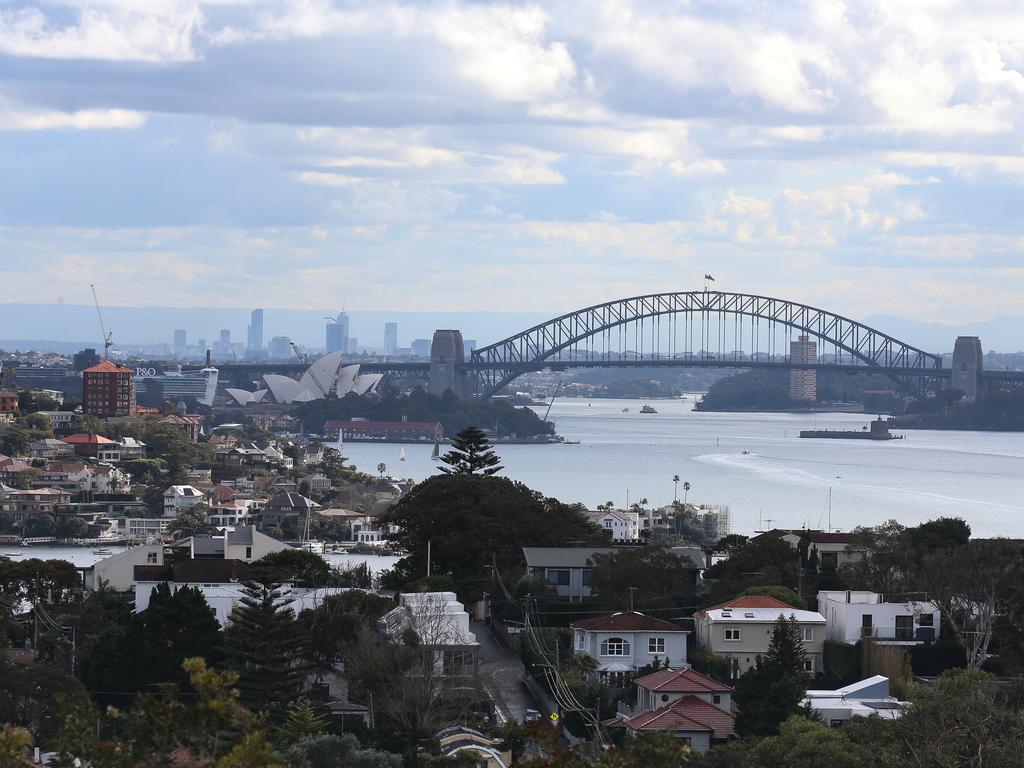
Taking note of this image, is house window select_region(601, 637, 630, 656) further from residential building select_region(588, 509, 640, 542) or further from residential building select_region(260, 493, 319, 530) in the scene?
residential building select_region(260, 493, 319, 530)

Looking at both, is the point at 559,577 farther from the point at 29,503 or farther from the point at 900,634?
the point at 29,503

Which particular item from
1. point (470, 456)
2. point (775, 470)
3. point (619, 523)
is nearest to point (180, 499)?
point (619, 523)

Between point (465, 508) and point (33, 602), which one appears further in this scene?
point (465, 508)

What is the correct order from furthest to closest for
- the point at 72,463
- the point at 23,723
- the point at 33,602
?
the point at 72,463 → the point at 33,602 → the point at 23,723

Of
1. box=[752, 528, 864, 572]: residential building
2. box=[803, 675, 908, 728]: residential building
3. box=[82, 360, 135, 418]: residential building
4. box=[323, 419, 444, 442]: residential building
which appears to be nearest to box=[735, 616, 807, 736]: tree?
box=[803, 675, 908, 728]: residential building

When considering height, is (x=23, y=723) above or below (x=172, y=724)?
below

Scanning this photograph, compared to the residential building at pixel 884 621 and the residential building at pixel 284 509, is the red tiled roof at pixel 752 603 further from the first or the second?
the residential building at pixel 284 509

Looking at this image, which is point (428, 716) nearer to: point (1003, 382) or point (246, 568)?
point (246, 568)

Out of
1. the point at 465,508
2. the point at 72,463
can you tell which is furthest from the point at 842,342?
the point at 465,508
